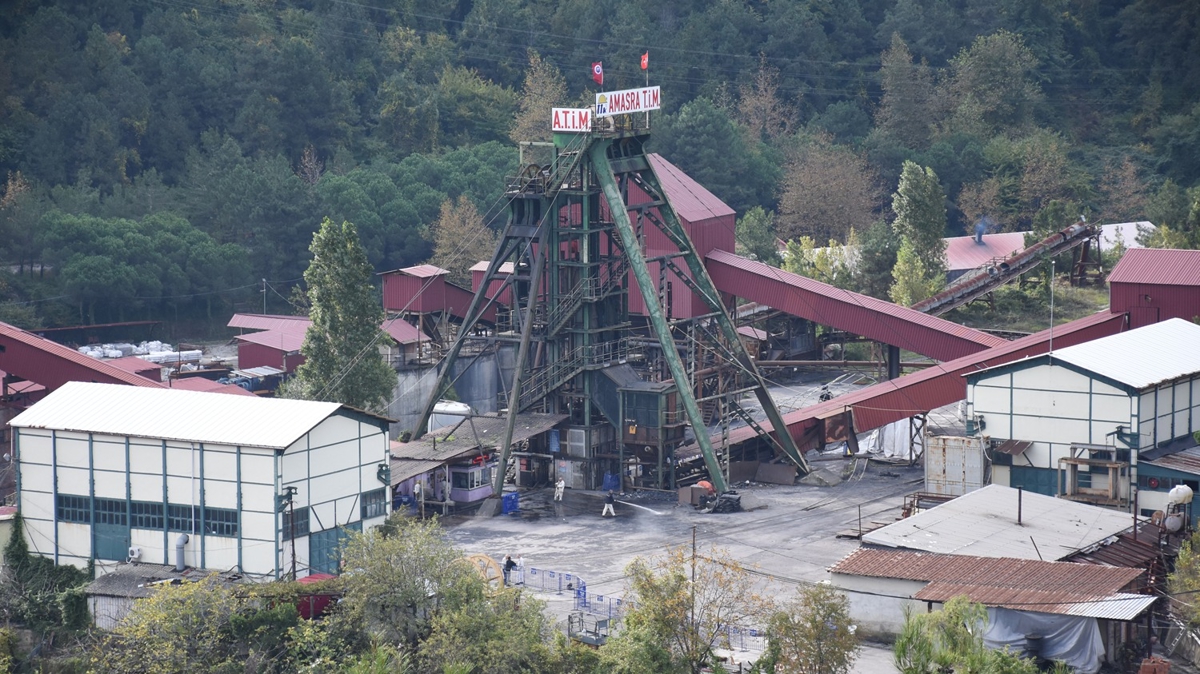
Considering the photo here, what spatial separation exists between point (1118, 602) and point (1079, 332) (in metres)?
23.1

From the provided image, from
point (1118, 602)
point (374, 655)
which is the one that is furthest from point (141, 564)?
point (1118, 602)

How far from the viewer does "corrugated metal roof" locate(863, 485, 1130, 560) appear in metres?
44.2

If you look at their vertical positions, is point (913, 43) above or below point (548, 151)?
above

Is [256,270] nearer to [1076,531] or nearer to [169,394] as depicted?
[169,394]

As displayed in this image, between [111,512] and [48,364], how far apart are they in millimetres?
13124

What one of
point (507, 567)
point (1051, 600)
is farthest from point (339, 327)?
point (1051, 600)

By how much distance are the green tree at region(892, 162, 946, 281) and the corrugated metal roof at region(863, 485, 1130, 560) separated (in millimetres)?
33621

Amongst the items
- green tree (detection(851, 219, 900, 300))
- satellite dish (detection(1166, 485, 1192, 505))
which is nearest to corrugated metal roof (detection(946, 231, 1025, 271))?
green tree (detection(851, 219, 900, 300))

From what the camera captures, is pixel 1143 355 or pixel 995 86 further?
pixel 995 86

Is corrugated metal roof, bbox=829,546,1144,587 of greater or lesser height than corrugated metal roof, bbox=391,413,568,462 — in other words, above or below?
below

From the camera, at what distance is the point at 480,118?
115438 millimetres

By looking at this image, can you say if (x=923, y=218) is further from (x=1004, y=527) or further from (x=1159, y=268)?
(x=1004, y=527)

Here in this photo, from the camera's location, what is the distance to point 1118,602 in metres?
38.9

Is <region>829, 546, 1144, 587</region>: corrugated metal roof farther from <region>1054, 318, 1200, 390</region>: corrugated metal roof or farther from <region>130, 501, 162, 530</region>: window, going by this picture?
<region>130, 501, 162, 530</region>: window
